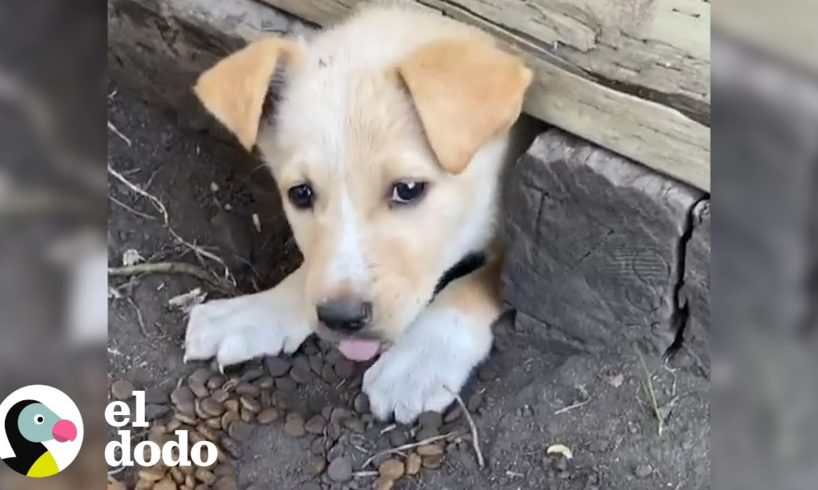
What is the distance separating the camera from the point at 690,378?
1.32 meters

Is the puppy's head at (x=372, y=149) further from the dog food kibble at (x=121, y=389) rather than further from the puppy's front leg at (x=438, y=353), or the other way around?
the dog food kibble at (x=121, y=389)

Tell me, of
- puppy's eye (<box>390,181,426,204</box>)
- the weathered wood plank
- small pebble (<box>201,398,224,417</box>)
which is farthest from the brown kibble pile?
the weathered wood plank

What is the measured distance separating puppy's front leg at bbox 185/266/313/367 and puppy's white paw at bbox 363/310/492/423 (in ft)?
0.37

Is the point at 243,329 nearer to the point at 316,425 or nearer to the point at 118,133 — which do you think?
the point at 316,425

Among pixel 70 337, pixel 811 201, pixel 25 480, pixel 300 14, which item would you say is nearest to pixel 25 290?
pixel 70 337

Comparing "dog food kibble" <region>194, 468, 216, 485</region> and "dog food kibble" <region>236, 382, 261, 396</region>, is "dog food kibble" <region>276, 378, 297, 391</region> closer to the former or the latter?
"dog food kibble" <region>236, 382, 261, 396</region>

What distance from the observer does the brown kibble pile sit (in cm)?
131

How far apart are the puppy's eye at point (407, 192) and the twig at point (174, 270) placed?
9.5 inches

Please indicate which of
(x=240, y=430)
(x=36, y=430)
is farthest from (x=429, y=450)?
(x=36, y=430)

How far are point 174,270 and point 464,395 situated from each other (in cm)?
38

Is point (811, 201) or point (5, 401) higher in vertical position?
point (811, 201)

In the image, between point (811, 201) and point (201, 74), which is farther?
point (201, 74)

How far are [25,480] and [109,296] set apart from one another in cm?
22

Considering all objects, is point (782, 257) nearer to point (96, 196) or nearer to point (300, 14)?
point (300, 14)
